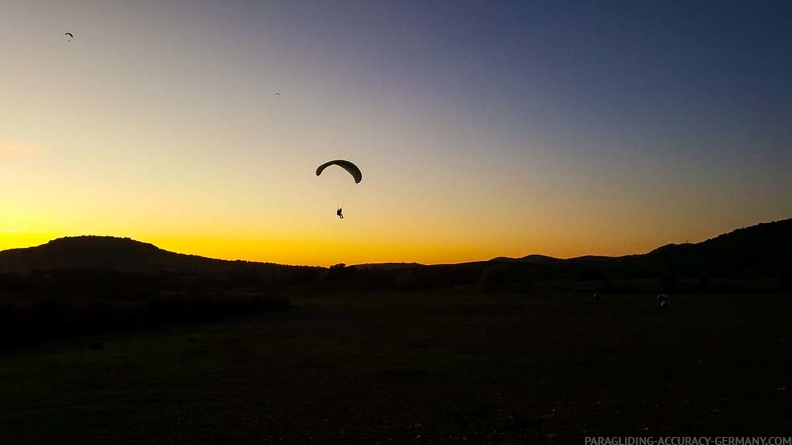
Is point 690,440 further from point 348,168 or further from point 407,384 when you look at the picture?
point 348,168

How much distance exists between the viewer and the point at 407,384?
21.3 m

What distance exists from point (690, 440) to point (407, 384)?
10077mm

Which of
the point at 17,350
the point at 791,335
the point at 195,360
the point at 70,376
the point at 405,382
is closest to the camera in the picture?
the point at 405,382

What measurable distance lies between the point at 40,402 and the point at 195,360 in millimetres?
9413

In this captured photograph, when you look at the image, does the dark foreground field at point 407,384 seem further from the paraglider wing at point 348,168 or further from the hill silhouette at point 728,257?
the hill silhouette at point 728,257

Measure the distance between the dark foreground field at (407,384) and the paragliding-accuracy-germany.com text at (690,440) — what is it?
400 millimetres

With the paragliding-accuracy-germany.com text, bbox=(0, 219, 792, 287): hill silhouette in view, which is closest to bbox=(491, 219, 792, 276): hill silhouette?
bbox=(0, 219, 792, 287): hill silhouette

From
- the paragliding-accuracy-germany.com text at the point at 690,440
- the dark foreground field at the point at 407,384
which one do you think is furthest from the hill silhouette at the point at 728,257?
the paragliding-accuracy-germany.com text at the point at 690,440

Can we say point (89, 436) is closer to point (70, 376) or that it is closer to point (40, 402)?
point (40, 402)

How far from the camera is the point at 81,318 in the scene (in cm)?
4291

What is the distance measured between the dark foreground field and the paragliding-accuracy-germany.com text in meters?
0.40

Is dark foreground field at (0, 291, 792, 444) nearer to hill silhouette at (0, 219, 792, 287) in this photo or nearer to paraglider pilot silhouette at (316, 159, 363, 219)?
paraglider pilot silhouette at (316, 159, 363, 219)

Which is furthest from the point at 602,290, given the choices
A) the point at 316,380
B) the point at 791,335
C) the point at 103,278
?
the point at 316,380

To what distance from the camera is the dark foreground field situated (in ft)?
48.9
